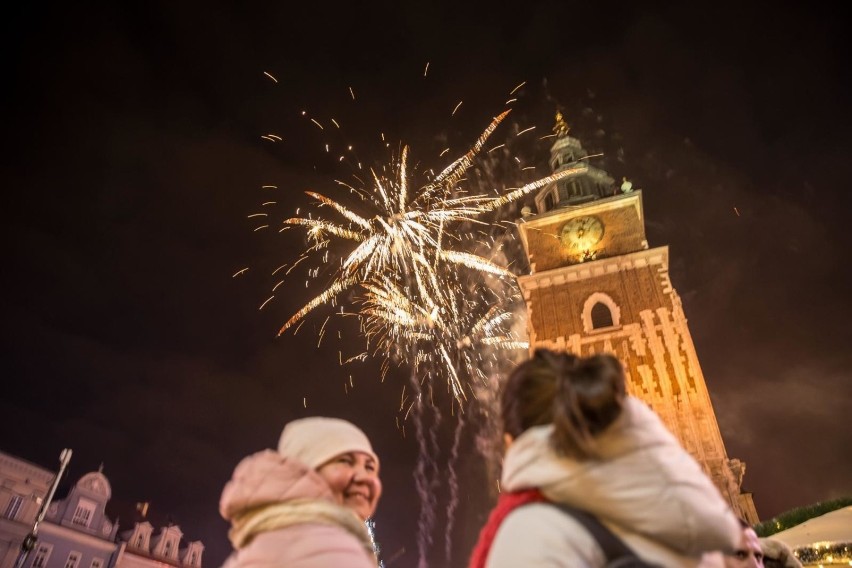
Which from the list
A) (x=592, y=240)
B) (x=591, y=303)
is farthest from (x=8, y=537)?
(x=592, y=240)

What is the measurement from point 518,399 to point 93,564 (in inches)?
1229

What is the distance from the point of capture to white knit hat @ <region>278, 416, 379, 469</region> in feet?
9.46

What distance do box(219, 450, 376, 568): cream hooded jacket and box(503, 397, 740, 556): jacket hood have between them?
1112 millimetres

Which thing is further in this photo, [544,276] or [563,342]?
[544,276]

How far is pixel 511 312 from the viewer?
95.9 ft

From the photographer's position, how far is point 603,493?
5.16 feet

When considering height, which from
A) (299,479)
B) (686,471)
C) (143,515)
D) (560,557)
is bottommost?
(560,557)

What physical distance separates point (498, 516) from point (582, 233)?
25301mm

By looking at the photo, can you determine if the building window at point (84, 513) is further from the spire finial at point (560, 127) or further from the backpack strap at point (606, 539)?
the spire finial at point (560, 127)

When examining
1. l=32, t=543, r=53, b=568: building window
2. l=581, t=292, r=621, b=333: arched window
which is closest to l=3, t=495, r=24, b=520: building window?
l=32, t=543, r=53, b=568: building window

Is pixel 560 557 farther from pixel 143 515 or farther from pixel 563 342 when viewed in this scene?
pixel 143 515

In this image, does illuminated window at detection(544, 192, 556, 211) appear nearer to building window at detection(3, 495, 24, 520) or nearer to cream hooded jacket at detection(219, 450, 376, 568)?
building window at detection(3, 495, 24, 520)

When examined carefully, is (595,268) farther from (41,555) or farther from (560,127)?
(41,555)

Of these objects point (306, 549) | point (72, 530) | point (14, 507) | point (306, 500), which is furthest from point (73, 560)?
point (306, 549)
